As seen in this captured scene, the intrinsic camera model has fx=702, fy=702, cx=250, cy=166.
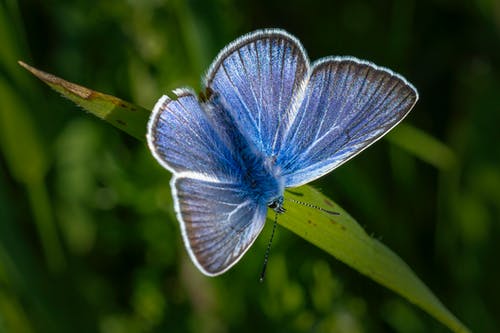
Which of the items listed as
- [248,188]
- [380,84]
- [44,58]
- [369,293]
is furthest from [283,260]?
[44,58]

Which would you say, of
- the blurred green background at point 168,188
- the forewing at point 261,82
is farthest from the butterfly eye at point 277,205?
the blurred green background at point 168,188

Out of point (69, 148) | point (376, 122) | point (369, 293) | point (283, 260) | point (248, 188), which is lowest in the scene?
point (369, 293)

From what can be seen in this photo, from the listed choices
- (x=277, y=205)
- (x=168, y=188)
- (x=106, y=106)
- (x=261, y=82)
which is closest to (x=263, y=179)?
(x=277, y=205)

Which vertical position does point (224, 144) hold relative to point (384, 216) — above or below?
above

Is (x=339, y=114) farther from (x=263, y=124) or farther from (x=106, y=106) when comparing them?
(x=106, y=106)

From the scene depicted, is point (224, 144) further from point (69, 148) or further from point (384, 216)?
point (69, 148)

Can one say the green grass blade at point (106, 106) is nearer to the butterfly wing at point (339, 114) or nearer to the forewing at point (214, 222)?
the forewing at point (214, 222)

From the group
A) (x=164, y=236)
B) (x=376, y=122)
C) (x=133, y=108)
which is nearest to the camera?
(x=133, y=108)
